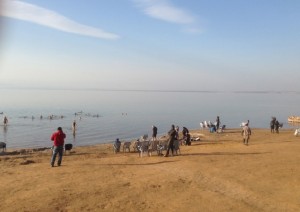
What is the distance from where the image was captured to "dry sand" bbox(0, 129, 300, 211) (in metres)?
10.7

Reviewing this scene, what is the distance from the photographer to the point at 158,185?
1273 centimetres

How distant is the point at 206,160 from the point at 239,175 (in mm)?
3525

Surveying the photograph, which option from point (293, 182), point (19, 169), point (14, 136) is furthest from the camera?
point (14, 136)

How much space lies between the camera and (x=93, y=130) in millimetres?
51719

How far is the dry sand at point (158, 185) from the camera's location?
10.7 m

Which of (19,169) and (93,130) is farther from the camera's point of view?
(93,130)

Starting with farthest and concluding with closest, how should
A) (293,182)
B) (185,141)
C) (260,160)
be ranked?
(185,141) < (260,160) < (293,182)

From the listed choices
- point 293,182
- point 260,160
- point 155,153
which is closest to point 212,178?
point 293,182

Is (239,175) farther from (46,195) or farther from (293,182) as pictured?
(46,195)

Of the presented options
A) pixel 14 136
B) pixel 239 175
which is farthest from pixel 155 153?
pixel 14 136

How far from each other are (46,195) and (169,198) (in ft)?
12.6

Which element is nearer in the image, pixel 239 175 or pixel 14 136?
pixel 239 175

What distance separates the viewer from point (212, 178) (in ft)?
45.6

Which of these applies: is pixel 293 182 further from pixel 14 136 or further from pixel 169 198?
pixel 14 136
